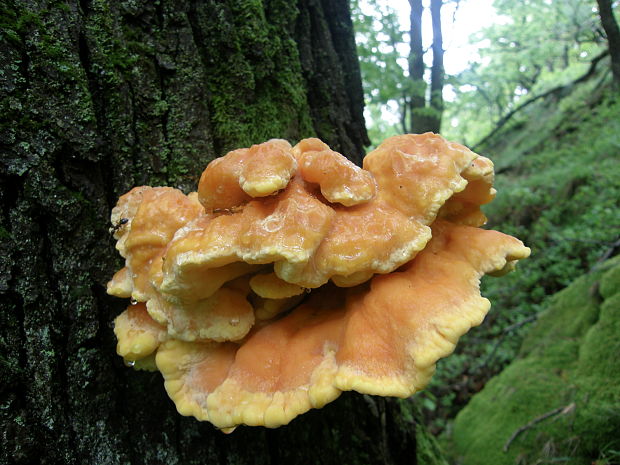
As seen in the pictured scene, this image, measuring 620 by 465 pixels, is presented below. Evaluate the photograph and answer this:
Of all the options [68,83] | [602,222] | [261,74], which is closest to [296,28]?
[261,74]

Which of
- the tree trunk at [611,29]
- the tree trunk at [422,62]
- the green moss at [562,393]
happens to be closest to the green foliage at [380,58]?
the tree trunk at [422,62]

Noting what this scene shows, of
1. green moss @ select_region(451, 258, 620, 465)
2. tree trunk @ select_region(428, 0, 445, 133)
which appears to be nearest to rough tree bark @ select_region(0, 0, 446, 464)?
green moss @ select_region(451, 258, 620, 465)

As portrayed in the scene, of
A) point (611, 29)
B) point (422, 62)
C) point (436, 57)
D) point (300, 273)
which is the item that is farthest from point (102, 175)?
point (611, 29)

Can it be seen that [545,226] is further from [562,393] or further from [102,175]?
[102,175]

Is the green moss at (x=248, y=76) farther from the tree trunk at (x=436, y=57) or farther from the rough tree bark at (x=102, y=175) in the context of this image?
the tree trunk at (x=436, y=57)

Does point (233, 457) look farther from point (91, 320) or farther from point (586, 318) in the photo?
point (586, 318)

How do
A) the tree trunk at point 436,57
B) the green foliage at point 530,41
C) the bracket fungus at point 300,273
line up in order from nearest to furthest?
the bracket fungus at point 300,273
the tree trunk at point 436,57
the green foliage at point 530,41
